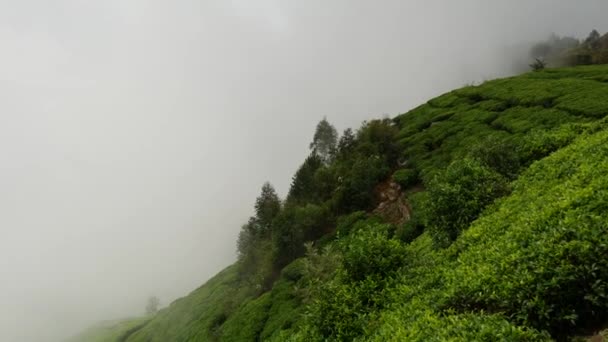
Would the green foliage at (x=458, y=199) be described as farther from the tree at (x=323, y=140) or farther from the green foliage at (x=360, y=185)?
the tree at (x=323, y=140)

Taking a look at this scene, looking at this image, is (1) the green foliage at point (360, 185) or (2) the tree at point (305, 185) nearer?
(1) the green foliage at point (360, 185)

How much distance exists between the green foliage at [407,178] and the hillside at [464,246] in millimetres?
184

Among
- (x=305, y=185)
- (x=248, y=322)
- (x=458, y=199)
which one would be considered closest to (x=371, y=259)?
(x=458, y=199)

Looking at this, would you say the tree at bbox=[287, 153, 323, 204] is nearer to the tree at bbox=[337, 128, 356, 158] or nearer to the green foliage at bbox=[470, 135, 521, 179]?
the tree at bbox=[337, 128, 356, 158]

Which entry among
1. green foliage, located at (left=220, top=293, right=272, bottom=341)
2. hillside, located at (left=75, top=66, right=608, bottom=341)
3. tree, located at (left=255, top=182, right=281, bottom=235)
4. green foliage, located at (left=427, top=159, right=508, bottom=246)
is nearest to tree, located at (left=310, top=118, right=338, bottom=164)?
tree, located at (left=255, top=182, right=281, bottom=235)

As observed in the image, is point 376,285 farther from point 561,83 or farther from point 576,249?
point 561,83

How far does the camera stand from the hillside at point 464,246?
469 inches

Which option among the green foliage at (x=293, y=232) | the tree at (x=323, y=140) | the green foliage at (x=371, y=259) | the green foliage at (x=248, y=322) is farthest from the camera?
the tree at (x=323, y=140)

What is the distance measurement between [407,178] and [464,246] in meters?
34.1

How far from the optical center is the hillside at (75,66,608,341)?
11.9m

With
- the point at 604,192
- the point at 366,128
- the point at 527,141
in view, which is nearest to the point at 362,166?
the point at 366,128

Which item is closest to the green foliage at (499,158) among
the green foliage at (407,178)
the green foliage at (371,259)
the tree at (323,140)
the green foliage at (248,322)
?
the green foliage at (371,259)

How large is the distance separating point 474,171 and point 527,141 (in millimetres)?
13301

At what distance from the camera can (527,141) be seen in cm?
3428
